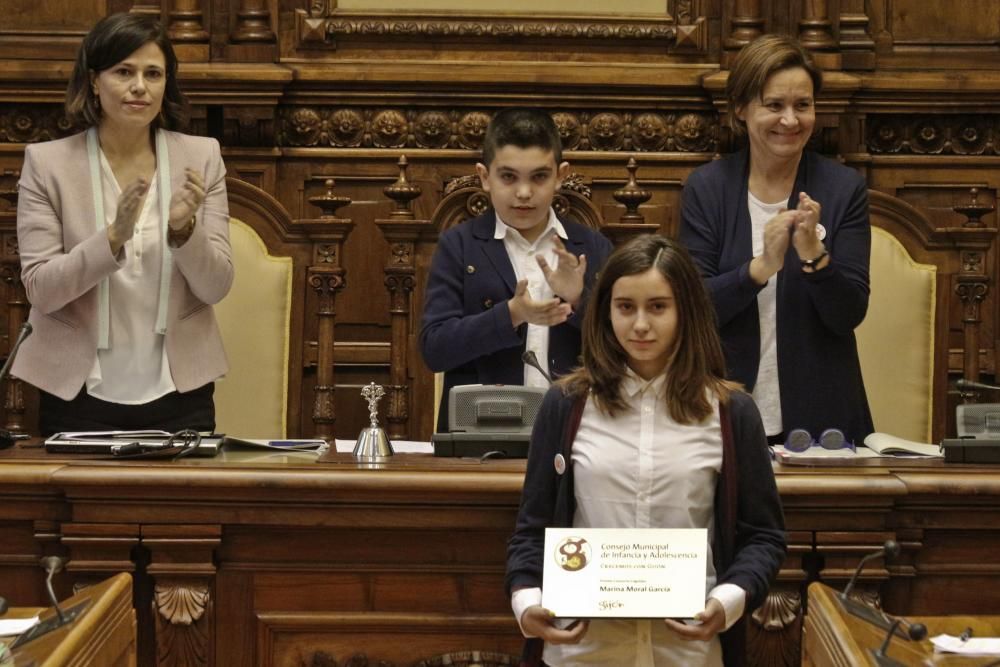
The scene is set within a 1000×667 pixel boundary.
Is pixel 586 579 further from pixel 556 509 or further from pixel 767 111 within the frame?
pixel 767 111

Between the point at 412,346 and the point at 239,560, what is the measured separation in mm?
1230

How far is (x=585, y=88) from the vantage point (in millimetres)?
4418

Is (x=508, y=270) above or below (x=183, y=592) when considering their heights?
above

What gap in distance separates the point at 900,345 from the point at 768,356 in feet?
2.39

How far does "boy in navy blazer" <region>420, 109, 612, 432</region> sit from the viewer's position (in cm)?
309

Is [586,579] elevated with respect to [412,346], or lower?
lower

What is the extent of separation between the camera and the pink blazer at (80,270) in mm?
3090

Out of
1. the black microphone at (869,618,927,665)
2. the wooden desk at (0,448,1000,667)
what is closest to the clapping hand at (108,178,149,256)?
the wooden desk at (0,448,1000,667)

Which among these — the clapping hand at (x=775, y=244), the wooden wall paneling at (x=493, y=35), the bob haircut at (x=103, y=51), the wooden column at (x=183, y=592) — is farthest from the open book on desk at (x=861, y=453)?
the wooden wall paneling at (x=493, y=35)

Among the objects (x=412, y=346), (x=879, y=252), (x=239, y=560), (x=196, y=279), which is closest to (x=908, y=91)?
(x=879, y=252)

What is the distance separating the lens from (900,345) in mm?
3791

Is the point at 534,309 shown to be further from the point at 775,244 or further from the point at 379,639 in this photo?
the point at 379,639

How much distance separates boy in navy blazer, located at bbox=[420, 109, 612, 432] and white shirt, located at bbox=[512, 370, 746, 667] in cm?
71

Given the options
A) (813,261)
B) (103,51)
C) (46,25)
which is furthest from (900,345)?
(46,25)
